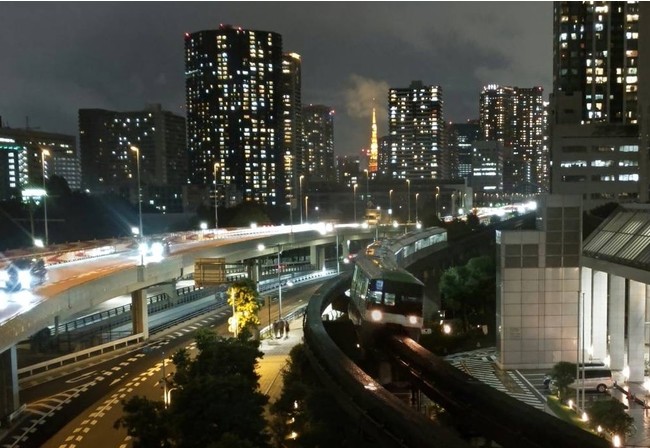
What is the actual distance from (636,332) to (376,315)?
12.4 m

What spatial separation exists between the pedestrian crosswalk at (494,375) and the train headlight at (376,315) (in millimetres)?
5820

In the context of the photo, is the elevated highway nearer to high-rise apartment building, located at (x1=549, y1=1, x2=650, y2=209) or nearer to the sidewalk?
the sidewalk

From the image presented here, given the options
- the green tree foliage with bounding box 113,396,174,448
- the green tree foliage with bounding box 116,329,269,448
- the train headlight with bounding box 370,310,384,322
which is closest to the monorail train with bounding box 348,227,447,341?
the train headlight with bounding box 370,310,384,322

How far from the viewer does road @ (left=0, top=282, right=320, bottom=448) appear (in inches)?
904

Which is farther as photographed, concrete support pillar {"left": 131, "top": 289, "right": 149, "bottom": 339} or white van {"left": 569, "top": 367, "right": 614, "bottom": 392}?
concrete support pillar {"left": 131, "top": 289, "right": 149, "bottom": 339}

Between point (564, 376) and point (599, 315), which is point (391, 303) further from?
point (599, 315)

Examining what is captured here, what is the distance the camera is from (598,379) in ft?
90.8

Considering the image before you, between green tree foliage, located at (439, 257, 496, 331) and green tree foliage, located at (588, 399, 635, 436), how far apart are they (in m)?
23.9

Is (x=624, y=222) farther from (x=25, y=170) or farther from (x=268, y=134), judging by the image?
(x=268, y=134)

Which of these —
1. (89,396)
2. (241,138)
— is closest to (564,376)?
(89,396)

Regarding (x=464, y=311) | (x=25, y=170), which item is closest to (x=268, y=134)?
(x=25, y=170)

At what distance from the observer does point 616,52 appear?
11044 cm

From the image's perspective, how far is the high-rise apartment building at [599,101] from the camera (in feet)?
272

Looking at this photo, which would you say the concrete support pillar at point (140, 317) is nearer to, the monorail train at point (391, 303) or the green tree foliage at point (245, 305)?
the green tree foliage at point (245, 305)
